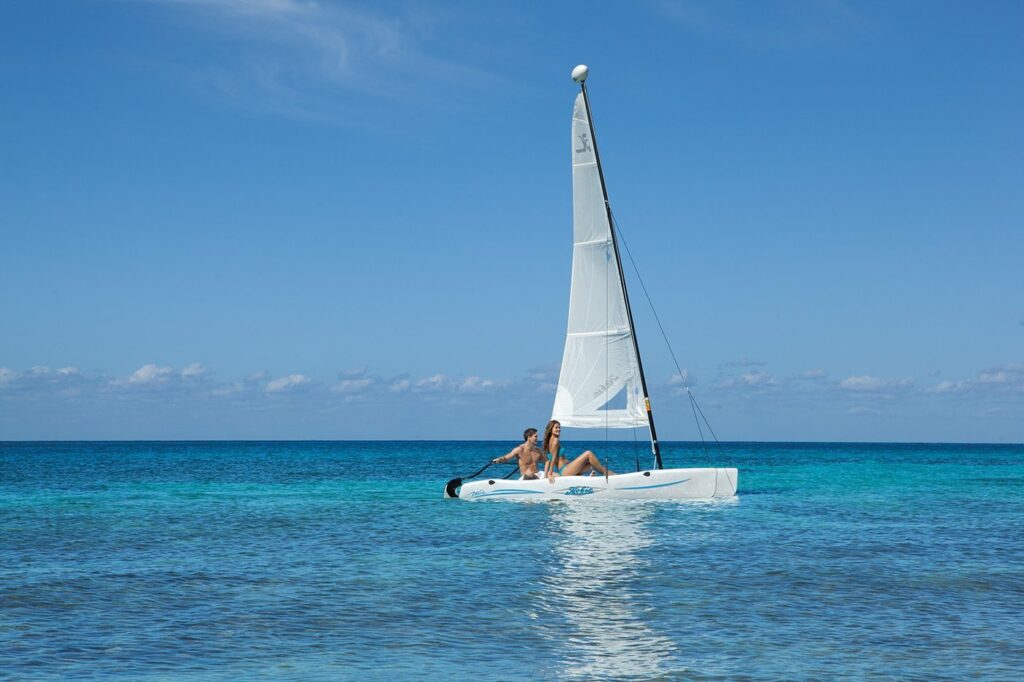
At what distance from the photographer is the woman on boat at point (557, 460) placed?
90.4 feet

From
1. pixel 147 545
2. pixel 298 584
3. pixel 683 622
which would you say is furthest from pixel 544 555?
pixel 147 545

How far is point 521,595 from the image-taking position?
14164mm

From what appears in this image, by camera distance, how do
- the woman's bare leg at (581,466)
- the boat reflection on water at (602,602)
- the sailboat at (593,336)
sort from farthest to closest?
the sailboat at (593,336) < the woman's bare leg at (581,466) < the boat reflection on water at (602,602)

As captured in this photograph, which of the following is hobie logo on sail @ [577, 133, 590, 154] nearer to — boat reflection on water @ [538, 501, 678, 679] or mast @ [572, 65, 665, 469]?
mast @ [572, 65, 665, 469]

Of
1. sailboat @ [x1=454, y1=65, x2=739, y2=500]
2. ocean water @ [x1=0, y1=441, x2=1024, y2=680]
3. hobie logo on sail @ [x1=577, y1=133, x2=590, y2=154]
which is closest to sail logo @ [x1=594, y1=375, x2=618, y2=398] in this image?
sailboat @ [x1=454, y1=65, x2=739, y2=500]

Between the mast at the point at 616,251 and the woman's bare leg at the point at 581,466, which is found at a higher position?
the mast at the point at 616,251

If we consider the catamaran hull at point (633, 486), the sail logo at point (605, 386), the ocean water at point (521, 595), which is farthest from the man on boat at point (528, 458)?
the sail logo at point (605, 386)

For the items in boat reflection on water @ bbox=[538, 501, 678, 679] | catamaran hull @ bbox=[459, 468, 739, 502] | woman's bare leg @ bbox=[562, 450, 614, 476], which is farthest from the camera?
woman's bare leg @ bbox=[562, 450, 614, 476]

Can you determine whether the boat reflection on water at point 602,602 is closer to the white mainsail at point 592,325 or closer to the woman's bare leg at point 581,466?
the woman's bare leg at point 581,466

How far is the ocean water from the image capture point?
10.3m

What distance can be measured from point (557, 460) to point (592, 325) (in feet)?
15.5

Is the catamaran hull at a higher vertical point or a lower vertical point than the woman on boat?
lower

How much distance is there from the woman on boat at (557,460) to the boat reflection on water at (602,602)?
398 centimetres

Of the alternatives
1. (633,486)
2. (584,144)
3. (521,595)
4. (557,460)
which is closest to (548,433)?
(557,460)
